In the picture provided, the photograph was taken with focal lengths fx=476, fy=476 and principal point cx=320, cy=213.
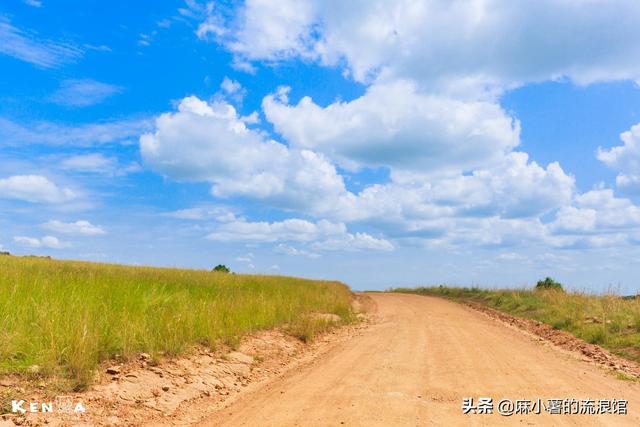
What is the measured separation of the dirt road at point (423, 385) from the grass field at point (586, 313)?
2.35 m

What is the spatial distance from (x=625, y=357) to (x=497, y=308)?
12631 mm

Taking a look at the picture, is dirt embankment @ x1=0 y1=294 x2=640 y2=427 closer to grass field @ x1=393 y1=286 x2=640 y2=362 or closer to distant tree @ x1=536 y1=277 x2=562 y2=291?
grass field @ x1=393 y1=286 x2=640 y2=362

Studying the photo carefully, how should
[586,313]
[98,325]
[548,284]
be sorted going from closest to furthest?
[98,325] → [586,313] → [548,284]

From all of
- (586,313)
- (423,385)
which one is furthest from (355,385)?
(586,313)

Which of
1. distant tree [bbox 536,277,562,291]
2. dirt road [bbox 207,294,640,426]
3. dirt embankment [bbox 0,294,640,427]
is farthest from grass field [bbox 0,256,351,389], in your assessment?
distant tree [bbox 536,277,562,291]

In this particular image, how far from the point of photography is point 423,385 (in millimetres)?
7645

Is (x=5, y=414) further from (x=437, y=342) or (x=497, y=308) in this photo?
(x=497, y=308)

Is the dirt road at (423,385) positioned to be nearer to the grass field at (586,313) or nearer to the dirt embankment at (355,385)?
the dirt embankment at (355,385)

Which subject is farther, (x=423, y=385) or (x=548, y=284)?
(x=548, y=284)

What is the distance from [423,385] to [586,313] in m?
12.9

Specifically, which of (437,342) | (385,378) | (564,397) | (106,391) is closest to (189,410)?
(106,391)

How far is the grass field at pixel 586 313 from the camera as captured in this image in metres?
13.6

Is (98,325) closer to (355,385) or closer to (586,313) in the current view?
(355,385)

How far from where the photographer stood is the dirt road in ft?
19.9
